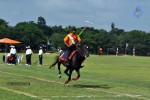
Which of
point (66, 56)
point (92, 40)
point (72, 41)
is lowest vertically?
point (66, 56)

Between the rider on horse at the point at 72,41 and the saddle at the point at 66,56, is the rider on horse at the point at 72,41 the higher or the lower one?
the higher one

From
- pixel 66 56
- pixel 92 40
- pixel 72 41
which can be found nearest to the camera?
pixel 72 41

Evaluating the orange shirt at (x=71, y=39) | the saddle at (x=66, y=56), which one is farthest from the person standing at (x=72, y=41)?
the saddle at (x=66, y=56)

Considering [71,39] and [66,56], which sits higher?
[71,39]

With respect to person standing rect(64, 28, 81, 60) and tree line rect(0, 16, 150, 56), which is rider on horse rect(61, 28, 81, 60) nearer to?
person standing rect(64, 28, 81, 60)

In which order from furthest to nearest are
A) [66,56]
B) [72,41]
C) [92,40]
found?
[92,40]
[66,56]
[72,41]

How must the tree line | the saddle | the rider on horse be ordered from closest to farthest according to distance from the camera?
1. the saddle
2. the rider on horse
3. the tree line

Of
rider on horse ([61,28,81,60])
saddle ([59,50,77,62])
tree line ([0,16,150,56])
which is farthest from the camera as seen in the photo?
tree line ([0,16,150,56])

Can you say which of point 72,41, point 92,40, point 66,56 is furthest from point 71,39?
point 92,40

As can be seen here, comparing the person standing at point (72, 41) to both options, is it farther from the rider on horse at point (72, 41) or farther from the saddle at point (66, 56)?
the saddle at point (66, 56)

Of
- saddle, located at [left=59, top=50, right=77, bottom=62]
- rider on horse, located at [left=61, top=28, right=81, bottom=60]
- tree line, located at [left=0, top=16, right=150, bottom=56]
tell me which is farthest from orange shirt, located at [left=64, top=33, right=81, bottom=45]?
tree line, located at [left=0, top=16, right=150, bottom=56]

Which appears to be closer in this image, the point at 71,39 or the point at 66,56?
the point at 71,39

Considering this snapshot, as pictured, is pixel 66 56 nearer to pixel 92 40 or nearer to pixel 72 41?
pixel 72 41

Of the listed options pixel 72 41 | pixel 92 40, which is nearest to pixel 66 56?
pixel 72 41
